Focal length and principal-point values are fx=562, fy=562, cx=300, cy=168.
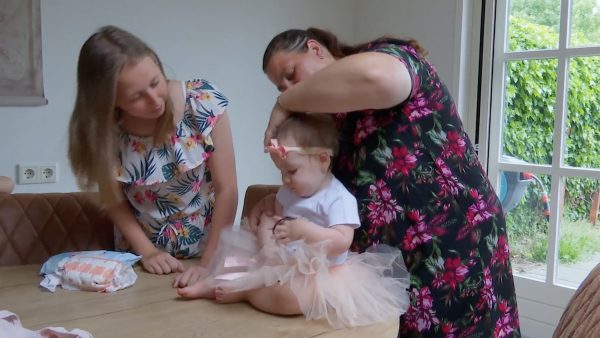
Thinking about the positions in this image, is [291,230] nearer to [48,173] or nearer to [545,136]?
[48,173]

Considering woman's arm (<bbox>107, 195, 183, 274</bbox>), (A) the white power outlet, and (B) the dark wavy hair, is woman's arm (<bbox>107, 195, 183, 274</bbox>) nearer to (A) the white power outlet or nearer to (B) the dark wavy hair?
(B) the dark wavy hair

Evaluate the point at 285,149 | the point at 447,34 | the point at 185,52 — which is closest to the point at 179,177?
the point at 285,149

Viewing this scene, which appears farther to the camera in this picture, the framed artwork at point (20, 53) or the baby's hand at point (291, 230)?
the framed artwork at point (20, 53)

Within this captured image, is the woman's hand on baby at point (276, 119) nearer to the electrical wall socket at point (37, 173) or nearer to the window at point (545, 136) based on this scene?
the electrical wall socket at point (37, 173)

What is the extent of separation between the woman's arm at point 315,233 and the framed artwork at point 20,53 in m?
1.71

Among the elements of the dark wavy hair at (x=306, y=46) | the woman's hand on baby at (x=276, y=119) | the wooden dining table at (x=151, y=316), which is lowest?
the wooden dining table at (x=151, y=316)

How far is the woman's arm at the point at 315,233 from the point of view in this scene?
1.01m

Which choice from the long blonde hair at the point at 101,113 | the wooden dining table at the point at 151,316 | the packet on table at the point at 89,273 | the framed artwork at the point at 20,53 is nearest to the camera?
the wooden dining table at the point at 151,316

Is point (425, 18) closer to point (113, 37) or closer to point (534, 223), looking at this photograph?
point (534, 223)

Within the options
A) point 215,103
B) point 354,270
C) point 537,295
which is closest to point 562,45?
point 537,295

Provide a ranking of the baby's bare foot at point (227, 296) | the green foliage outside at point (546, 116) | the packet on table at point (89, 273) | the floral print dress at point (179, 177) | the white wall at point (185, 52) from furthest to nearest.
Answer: the green foliage outside at point (546, 116), the white wall at point (185, 52), the floral print dress at point (179, 177), the packet on table at point (89, 273), the baby's bare foot at point (227, 296)

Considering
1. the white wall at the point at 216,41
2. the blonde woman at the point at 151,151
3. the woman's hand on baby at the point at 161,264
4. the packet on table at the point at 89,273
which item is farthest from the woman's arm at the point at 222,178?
the white wall at the point at 216,41

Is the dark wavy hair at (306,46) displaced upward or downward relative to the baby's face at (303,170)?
upward

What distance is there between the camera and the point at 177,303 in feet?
3.55
